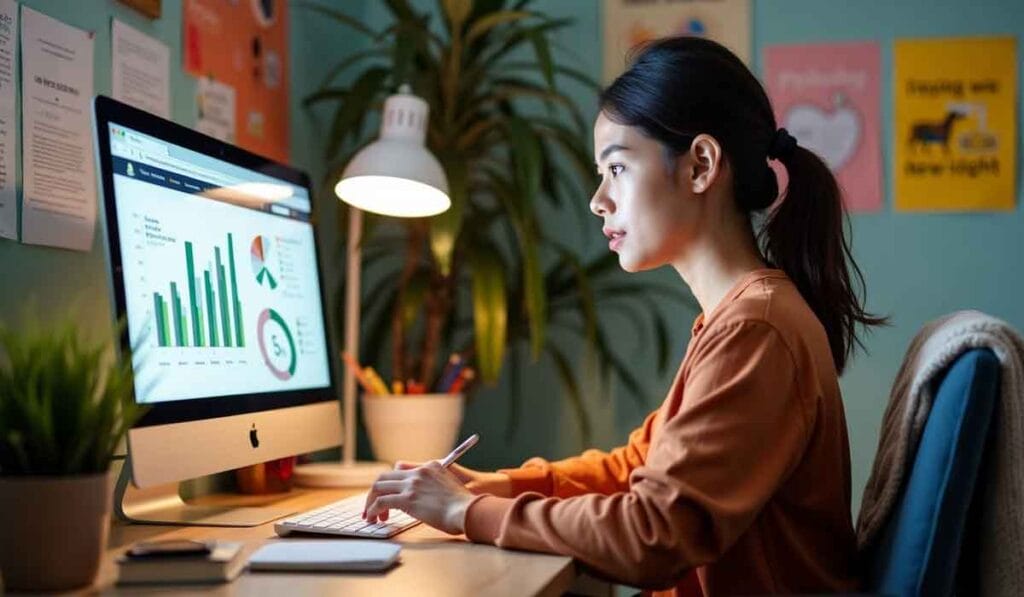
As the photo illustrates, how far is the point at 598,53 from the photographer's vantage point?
7.50 ft

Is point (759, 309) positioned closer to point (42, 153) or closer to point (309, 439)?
point (309, 439)

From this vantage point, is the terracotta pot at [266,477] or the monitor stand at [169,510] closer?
the monitor stand at [169,510]

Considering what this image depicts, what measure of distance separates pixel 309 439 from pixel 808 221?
2.38 feet

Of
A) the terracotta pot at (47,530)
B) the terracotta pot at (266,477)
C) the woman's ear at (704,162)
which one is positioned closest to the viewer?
the terracotta pot at (47,530)

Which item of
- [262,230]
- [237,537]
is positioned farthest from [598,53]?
[237,537]

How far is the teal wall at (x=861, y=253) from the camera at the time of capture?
7.14ft

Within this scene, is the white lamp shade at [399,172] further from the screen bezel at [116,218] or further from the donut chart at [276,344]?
the donut chart at [276,344]

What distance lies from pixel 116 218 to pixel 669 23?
54.7 inches

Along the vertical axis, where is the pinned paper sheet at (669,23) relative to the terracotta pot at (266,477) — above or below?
above

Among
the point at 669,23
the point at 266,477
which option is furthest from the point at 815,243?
the point at 669,23

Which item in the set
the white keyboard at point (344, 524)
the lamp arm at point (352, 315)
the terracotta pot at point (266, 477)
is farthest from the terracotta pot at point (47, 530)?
the lamp arm at point (352, 315)

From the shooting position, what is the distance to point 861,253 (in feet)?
7.28

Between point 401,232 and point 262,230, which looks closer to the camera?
point 262,230

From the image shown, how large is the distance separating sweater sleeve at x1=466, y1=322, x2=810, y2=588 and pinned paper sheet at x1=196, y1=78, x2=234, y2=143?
90 centimetres
